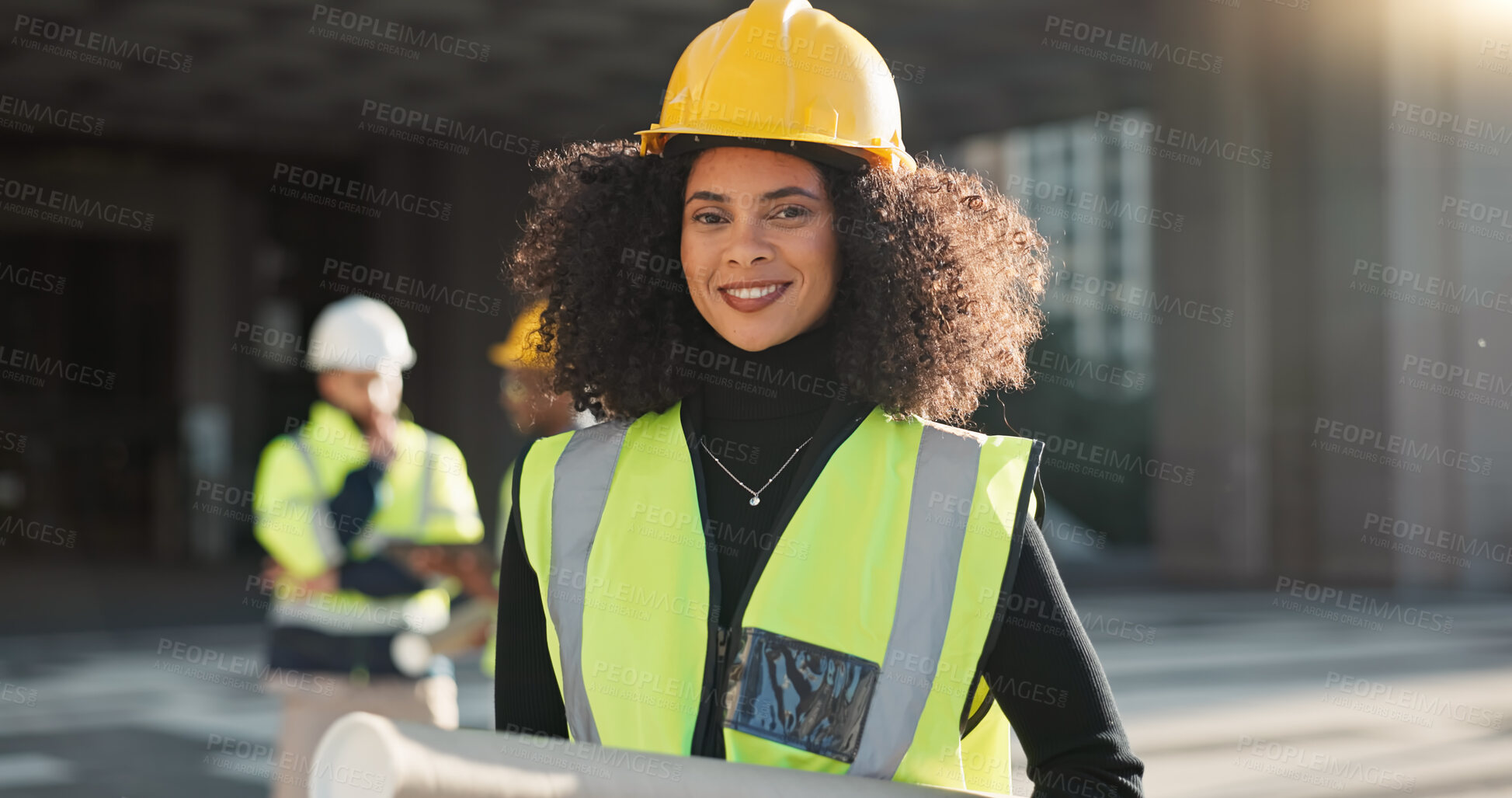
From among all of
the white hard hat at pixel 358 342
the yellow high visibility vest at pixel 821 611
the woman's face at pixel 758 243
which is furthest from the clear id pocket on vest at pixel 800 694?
the white hard hat at pixel 358 342

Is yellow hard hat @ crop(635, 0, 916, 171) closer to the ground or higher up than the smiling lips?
higher up

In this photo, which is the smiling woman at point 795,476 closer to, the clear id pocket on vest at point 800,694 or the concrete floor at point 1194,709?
the clear id pocket on vest at point 800,694

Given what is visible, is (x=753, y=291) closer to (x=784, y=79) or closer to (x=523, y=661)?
(x=784, y=79)

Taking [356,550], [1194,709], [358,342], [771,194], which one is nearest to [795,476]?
[771,194]

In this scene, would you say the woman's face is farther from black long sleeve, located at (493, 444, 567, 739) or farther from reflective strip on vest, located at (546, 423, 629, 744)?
black long sleeve, located at (493, 444, 567, 739)

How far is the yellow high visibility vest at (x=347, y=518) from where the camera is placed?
4016 mm

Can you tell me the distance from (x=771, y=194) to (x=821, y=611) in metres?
0.50

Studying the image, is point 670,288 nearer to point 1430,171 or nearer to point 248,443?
point 1430,171

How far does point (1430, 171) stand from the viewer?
458 inches

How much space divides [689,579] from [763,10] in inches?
26.2

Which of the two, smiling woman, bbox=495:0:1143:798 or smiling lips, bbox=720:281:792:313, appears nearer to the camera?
smiling woman, bbox=495:0:1143:798

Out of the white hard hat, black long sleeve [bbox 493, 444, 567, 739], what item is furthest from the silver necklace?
the white hard hat

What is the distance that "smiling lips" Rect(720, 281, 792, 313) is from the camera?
1.67m

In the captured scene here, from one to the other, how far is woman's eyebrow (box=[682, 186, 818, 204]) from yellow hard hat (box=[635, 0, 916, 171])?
7 centimetres
